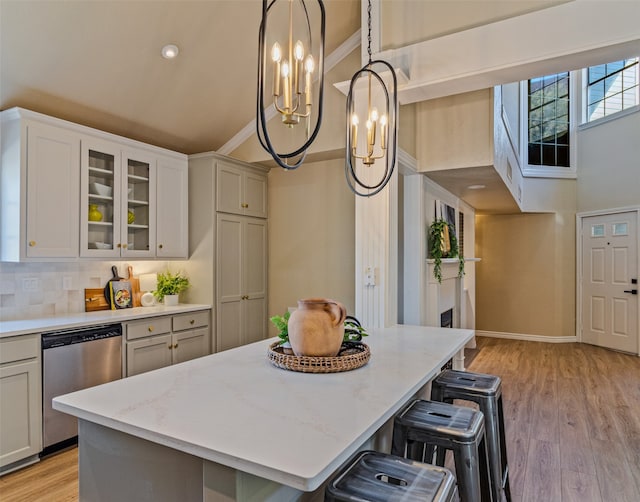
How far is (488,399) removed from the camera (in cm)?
210

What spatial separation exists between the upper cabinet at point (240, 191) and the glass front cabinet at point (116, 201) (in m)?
0.64

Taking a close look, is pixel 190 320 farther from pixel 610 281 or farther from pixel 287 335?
pixel 610 281

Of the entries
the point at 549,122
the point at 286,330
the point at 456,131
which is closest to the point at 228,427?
the point at 286,330

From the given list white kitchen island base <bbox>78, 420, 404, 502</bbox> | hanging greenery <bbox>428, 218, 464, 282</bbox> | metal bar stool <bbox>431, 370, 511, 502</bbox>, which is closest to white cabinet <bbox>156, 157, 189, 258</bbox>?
hanging greenery <bbox>428, 218, 464, 282</bbox>

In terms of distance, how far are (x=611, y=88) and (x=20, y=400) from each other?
8362 mm

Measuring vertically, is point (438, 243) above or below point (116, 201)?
below

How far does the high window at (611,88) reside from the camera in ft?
20.9

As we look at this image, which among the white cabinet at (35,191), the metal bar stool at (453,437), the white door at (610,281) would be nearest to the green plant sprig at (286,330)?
the metal bar stool at (453,437)

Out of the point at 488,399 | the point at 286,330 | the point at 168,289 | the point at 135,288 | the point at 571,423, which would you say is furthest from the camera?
the point at 168,289

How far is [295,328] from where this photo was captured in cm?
175

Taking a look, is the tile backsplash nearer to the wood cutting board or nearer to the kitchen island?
the wood cutting board

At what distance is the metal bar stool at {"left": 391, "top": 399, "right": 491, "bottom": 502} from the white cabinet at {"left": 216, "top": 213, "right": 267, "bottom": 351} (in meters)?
2.68

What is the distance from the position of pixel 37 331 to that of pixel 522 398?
4217mm

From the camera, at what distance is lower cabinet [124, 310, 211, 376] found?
3.39 m
